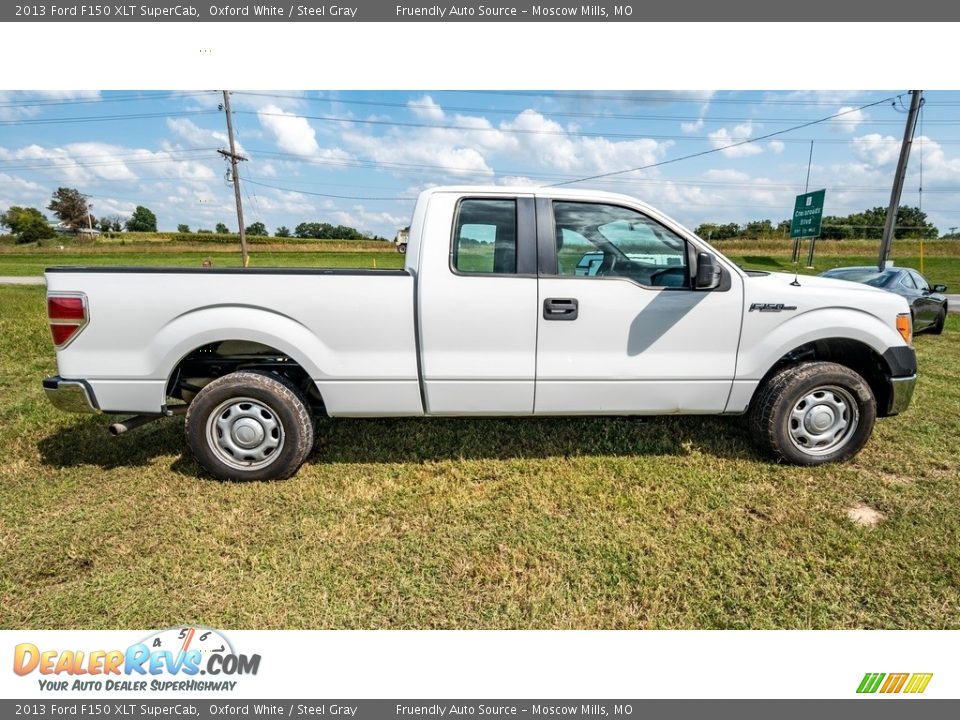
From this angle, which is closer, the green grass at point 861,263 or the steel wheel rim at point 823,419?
the steel wheel rim at point 823,419

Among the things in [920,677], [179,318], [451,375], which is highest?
[179,318]

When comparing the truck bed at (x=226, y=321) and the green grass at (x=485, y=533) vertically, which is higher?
the truck bed at (x=226, y=321)

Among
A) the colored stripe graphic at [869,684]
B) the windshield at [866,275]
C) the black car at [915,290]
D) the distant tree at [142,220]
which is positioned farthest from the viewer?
the distant tree at [142,220]

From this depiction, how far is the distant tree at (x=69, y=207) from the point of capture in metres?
82.2

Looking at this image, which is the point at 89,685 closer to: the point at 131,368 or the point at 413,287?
the point at 131,368

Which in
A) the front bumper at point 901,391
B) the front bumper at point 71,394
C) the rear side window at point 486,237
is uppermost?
the rear side window at point 486,237

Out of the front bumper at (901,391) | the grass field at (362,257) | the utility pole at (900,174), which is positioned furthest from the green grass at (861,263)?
the front bumper at (901,391)

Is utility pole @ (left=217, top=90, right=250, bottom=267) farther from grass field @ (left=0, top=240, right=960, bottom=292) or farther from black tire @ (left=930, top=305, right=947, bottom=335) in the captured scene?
black tire @ (left=930, top=305, right=947, bottom=335)

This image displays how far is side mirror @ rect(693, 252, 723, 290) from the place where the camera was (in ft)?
9.67

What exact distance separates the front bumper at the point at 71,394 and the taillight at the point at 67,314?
260 mm

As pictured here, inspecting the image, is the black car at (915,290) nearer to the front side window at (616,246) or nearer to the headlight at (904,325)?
the headlight at (904,325)

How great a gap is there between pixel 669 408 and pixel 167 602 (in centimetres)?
309

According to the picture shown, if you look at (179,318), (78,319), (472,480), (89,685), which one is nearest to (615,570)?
(472,480)

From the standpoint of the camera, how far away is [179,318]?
298cm
